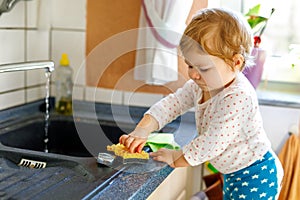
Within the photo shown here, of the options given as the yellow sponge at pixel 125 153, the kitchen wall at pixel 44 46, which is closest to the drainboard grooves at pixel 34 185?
the yellow sponge at pixel 125 153

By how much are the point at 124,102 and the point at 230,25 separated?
25.7 inches

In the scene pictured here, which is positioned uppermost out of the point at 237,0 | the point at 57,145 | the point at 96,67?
the point at 237,0

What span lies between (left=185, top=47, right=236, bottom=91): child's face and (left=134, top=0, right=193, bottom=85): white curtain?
0.36 meters

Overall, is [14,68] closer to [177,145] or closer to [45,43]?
[177,145]

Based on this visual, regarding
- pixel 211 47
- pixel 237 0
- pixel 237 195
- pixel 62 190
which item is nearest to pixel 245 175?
pixel 237 195

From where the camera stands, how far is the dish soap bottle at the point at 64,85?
158 centimetres

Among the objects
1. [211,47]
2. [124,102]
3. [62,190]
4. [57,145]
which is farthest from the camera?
[124,102]

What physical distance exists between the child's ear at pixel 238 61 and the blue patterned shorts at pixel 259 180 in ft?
0.80

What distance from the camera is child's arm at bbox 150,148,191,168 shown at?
108 cm

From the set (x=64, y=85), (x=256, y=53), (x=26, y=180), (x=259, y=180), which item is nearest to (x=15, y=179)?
(x=26, y=180)

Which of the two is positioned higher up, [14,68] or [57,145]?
[14,68]

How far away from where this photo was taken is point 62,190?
0.90 meters

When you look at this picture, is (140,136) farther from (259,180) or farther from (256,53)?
(256,53)

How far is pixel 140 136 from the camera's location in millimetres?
1140
